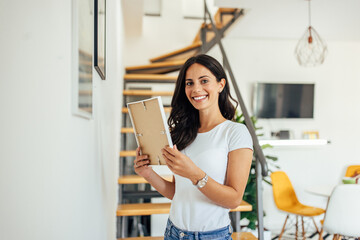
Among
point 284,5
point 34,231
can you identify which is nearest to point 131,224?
point 284,5

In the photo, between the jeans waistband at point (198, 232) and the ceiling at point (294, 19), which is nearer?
the jeans waistband at point (198, 232)

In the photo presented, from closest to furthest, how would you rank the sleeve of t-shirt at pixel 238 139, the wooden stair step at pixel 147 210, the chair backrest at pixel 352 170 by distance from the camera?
the sleeve of t-shirt at pixel 238 139, the wooden stair step at pixel 147 210, the chair backrest at pixel 352 170

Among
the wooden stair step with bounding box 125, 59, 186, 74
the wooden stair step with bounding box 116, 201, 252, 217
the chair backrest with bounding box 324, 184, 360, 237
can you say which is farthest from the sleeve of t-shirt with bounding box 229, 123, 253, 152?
the wooden stair step with bounding box 125, 59, 186, 74

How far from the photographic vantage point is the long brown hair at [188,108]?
57.4 inches

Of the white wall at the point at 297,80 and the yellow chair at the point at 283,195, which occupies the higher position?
the white wall at the point at 297,80

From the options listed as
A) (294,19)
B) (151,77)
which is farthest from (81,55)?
(294,19)

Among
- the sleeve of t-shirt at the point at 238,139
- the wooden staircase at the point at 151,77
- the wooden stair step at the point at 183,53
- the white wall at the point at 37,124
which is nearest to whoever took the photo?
the white wall at the point at 37,124

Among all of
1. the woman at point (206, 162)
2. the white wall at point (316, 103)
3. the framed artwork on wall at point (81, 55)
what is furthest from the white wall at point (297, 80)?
the framed artwork on wall at point (81, 55)

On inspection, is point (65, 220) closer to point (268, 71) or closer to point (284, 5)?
point (284, 5)

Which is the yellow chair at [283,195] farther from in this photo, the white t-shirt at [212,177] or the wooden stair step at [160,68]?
the white t-shirt at [212,177]

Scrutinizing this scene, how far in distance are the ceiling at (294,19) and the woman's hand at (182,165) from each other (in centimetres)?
266

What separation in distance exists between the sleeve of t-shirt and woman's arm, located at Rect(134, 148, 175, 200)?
351mm

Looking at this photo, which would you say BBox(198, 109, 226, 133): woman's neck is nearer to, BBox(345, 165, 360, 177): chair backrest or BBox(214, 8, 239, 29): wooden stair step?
BBox(214, 8, 239, 29): wooden stair step

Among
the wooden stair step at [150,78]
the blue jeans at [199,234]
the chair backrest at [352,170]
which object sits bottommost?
the chair backrest at [352,170]
